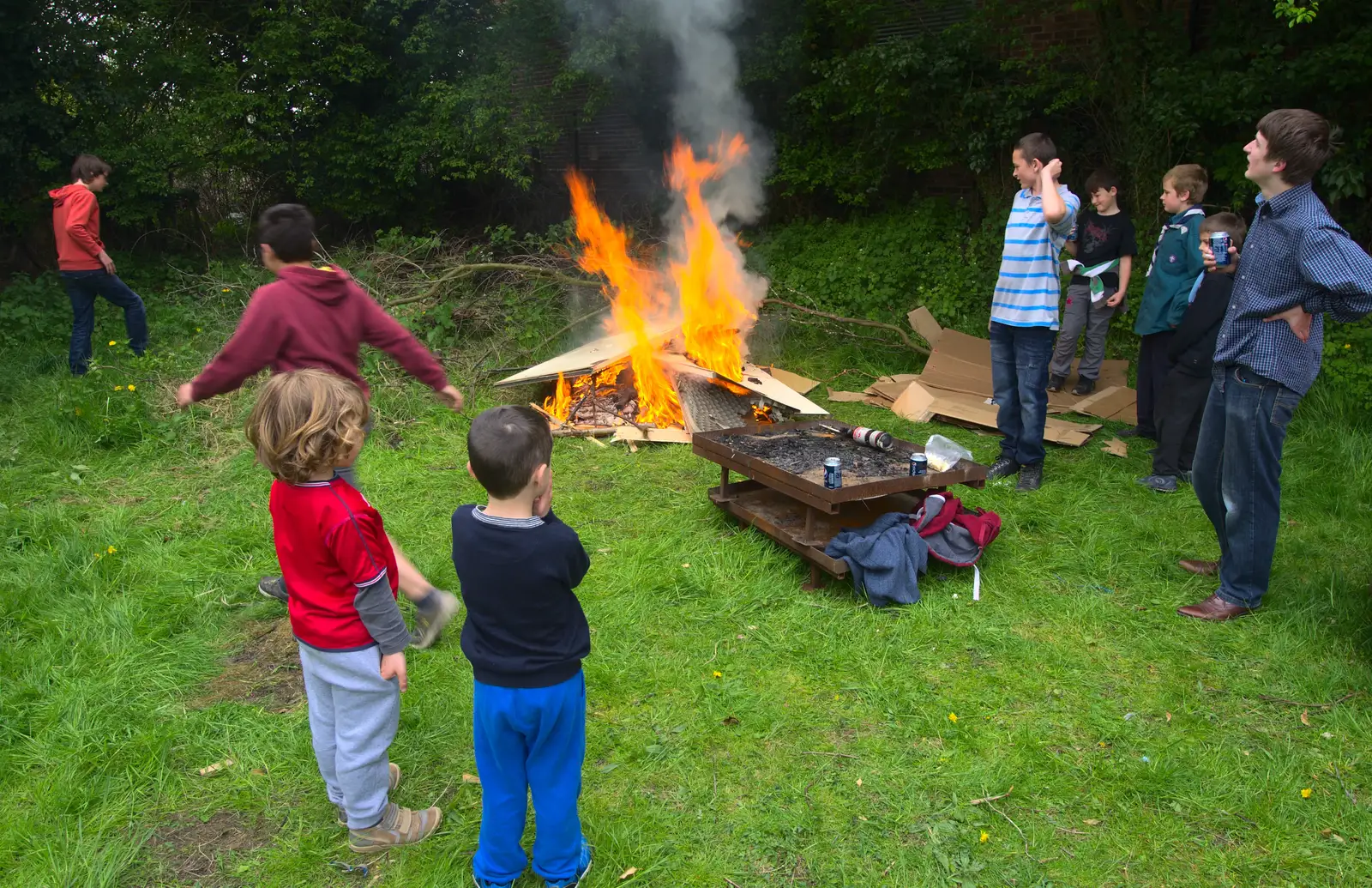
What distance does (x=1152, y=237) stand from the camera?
9219 millimetres

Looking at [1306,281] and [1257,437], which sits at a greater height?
[1306,281]

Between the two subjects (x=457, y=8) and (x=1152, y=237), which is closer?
(x=1152, y=237)


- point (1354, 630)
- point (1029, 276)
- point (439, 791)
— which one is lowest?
point (1354, 630)

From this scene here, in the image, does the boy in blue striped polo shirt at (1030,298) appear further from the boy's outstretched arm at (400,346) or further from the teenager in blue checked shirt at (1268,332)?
the boy's outstretched arm at (400,346)

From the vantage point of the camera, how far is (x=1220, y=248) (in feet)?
15.6

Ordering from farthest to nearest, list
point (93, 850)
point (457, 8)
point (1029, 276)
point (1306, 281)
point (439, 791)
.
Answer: point (457, 8)
point (1029, 276)
point (1306, 281)
point (439, 791)
point (93, 850)

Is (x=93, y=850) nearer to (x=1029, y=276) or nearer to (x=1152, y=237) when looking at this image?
(x=1029, y=276)

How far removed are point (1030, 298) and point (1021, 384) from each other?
56 cm

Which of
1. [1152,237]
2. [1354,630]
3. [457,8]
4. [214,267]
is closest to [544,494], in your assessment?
[1354,630]

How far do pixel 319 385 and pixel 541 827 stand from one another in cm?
139

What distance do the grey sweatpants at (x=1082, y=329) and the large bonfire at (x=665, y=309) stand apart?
2686mm

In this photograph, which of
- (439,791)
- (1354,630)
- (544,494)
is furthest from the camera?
(1354,630)

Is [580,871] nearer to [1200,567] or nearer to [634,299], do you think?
[1200,567]

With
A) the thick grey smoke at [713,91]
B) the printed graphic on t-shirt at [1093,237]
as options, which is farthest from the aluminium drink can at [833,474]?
the thick grey smoke at [713,91]
